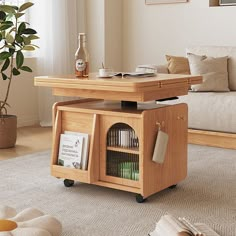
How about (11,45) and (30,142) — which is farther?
(30,142)

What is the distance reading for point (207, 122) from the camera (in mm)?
4379

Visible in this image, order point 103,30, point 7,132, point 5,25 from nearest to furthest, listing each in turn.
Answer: point 5,25 → point 7,132 → point 103,30

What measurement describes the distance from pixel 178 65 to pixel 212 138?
0.85 meters

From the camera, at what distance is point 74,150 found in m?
3.17

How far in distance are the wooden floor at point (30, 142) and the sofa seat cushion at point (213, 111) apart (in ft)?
4.17

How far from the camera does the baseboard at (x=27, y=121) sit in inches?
218

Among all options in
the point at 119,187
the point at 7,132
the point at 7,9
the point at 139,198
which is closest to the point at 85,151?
the point at 119,187

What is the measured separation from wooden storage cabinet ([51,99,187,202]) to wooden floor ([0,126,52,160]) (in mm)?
1093

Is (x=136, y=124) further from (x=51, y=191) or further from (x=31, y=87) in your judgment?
(x=31, y=87)

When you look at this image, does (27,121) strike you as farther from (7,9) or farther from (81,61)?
(81,61)

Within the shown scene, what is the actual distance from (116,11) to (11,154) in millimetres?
2438

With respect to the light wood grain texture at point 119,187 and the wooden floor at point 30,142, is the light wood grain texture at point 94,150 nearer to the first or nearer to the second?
the light wood grain texture at point 119,187

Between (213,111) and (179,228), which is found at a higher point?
(213,111)

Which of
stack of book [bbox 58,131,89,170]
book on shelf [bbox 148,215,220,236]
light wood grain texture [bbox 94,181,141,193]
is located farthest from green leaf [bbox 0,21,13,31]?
book on shelf [bbox 148,215,220,236]
